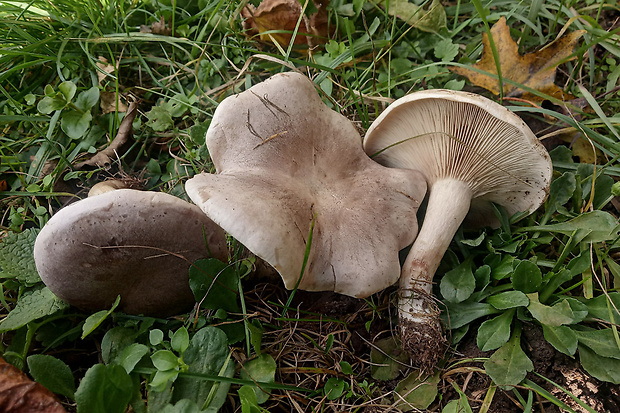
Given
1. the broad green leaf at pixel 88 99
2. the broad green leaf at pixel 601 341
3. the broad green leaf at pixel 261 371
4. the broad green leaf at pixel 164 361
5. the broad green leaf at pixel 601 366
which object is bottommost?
the broad green leaf at pixel 601 366

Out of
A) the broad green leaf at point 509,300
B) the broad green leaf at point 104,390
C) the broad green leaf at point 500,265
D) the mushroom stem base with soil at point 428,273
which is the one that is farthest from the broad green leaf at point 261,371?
the broad green leaf at point 500,265

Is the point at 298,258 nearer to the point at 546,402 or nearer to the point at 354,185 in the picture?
the point at 354,185

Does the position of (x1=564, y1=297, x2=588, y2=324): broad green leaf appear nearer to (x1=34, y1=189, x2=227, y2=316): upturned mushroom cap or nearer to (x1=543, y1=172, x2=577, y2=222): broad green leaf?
(x1=543, y1=172, x2=577, y2=222): broad green leaf

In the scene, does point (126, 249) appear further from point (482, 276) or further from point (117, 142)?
point (482, 276)

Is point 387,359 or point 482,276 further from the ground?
point 482,276

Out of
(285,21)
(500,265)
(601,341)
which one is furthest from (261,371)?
(285,21)

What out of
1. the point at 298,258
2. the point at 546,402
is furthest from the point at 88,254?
the point at 546,402

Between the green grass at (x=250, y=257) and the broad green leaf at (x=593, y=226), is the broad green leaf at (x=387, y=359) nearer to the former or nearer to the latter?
the green grass at (x=250, y=257)
